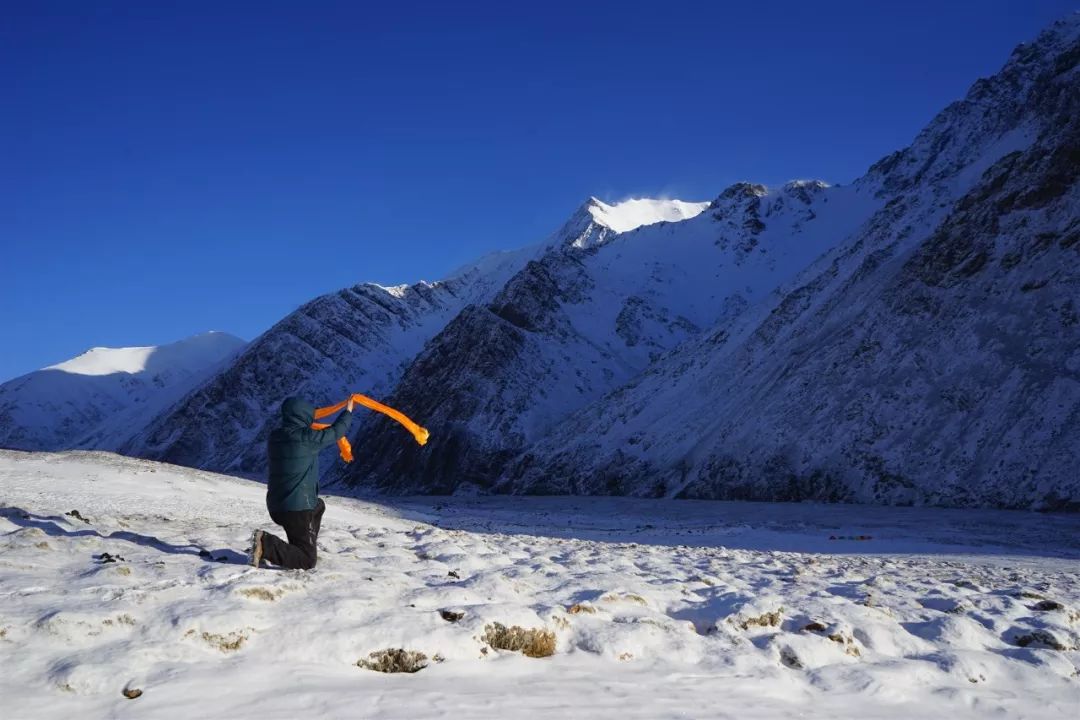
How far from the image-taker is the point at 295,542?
350 inches

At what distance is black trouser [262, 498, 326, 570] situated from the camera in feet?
27.9

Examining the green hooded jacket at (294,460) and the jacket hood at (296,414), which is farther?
the jacket hood at (296,414)

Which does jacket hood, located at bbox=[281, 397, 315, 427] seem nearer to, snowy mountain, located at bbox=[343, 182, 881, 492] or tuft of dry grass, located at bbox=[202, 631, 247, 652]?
tuft of dry grass, located at bbox=[202, 631, 247, 652]

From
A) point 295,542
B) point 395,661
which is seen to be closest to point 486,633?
point 395,661

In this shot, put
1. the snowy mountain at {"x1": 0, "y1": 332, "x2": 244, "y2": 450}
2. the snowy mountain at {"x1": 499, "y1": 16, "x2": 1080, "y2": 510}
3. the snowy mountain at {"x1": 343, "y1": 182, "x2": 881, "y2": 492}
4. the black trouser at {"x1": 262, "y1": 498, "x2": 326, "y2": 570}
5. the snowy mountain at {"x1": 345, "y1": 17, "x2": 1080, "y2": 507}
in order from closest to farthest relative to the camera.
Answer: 1. the black trouser at {"x1": 262, "y1": 498, "x2": 326, "y2": 570}
2. the snowy mountain at {"x1": 499, "y1": 16, "x2": 1080, "y2": 510}
3. the snowy mountain at {"x1": 345, "y1": 17, "x2": 1080, "y2": 507}
4. the snowy mountain at {"x1": 343, "y1": 182, "x2": 881, "y2": 492}
5. the snowy mountain at {"x1": 0, "y1": 332, "x2": 244, "y2": 450}

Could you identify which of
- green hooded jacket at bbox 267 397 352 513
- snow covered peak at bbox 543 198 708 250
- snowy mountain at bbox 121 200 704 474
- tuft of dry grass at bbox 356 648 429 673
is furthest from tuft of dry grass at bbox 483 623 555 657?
snow covered peak at bbox 543 198 708 250

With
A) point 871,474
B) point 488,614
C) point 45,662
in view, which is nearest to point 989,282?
point 871,474

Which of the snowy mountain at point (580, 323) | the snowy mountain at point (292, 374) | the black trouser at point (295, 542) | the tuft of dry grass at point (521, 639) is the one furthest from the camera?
the snowy mountain at point (292, 374)

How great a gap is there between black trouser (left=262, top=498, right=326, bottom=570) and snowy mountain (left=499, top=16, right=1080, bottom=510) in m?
31.7

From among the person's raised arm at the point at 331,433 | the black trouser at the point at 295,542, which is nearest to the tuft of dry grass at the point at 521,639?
the black trouser at the point at 295,542

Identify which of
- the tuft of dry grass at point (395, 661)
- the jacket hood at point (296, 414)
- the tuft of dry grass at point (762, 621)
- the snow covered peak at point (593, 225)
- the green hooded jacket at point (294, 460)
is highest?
the snow covered peak at point (593, 225)

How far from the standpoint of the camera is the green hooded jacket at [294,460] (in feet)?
29.2

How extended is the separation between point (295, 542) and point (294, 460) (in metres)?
0.97

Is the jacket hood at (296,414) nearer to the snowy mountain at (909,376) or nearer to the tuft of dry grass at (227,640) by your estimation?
the tuft of dry grass at (227,640)
